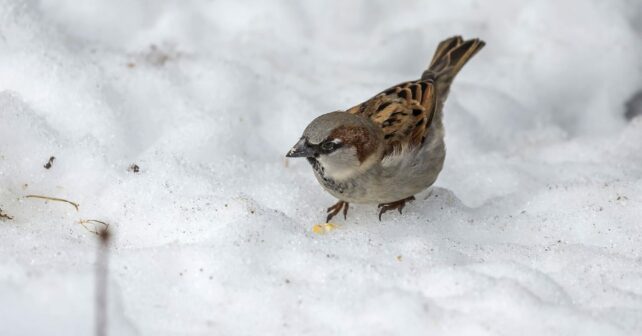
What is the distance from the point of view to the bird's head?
3211mm

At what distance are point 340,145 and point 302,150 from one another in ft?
0.51

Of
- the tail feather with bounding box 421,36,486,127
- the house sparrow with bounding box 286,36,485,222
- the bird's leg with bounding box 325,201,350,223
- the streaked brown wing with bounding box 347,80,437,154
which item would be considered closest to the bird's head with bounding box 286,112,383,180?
the house sparrow with bounding box 286,36,485,222

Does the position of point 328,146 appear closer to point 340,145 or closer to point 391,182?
point 340,145

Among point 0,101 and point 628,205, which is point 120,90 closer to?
point 0,101

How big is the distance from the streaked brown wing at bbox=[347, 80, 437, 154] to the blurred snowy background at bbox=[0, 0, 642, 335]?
1.06 ft

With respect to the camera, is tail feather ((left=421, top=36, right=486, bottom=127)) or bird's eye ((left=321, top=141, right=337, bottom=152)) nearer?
bird's eye ((left=321, top=141, right=337, bottom=152))

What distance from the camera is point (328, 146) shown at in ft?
10.6

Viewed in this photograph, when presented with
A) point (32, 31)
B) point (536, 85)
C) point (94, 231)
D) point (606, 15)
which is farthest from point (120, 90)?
point (606, 15)

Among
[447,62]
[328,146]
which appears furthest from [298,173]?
[447,62]

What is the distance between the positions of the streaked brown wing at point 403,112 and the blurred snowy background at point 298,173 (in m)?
0.32

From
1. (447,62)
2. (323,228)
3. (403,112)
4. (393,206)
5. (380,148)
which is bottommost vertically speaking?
(323,228)

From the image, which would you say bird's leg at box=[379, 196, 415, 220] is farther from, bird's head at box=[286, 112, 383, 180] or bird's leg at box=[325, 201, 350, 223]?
bird's head at box=[286, 112, 383, 180]

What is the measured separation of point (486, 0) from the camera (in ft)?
16.9

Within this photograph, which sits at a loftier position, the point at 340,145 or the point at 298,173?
the point at 298,173
